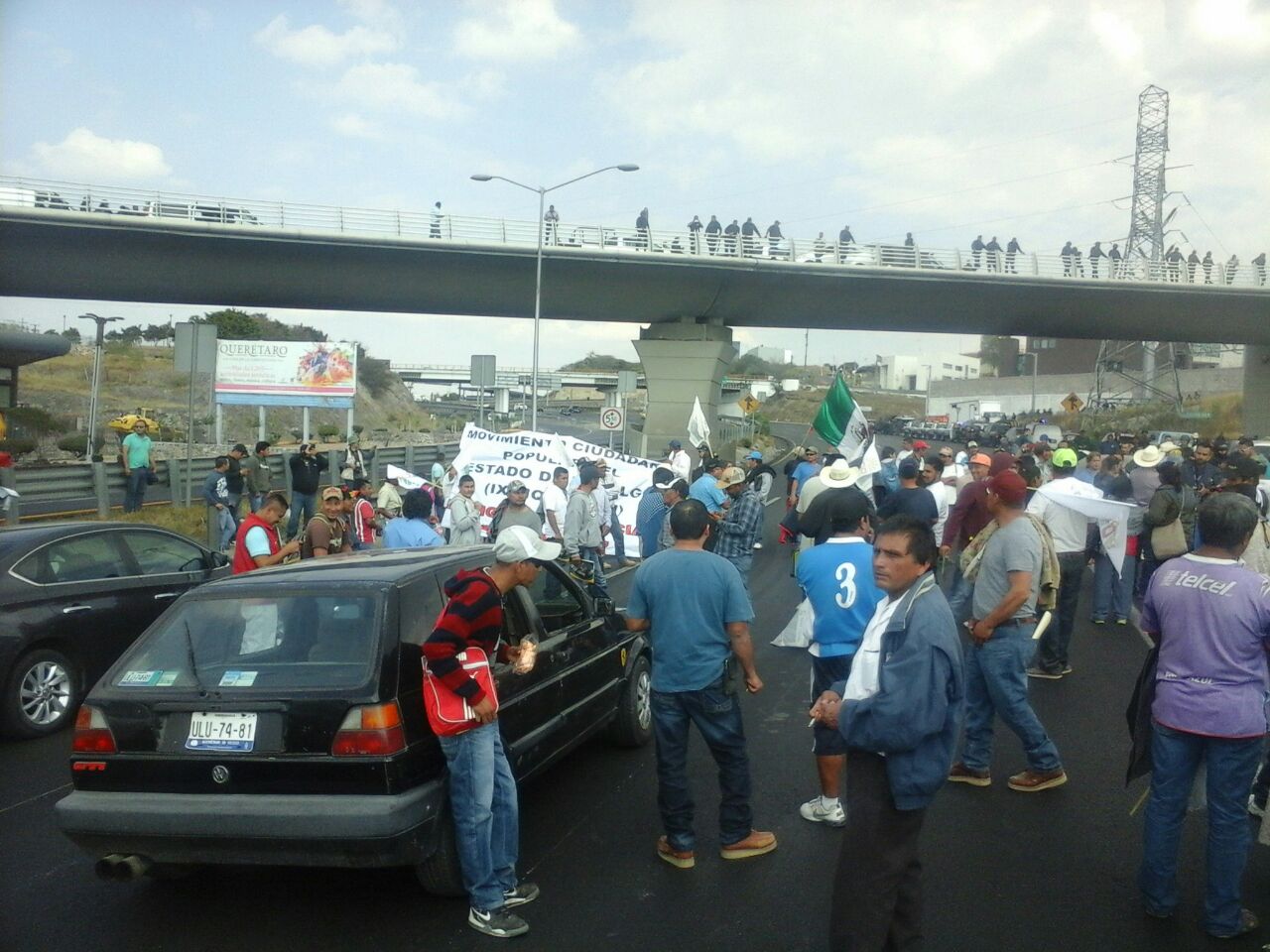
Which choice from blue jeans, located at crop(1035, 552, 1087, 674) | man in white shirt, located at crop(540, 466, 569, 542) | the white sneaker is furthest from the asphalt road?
man in white shirt, located at crop(540, 466, 569, 542)

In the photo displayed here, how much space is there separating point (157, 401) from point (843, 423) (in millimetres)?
55542

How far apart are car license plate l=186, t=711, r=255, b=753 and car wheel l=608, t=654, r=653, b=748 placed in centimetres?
295

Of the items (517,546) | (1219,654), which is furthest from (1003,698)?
(517,546)

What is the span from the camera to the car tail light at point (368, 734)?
4.61 metres

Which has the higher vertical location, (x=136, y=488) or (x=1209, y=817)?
(x=1209, y=817)

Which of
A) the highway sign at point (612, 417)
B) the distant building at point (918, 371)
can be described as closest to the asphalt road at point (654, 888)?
the highway sign at point (612, 417)

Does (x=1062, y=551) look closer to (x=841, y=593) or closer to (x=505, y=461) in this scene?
(x=841, y=593)

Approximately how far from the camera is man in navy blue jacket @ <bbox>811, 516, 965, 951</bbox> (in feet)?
12.2

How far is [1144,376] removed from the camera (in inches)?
2857

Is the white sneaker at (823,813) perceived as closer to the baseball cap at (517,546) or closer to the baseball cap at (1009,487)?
the baseball cap at (1009,487)

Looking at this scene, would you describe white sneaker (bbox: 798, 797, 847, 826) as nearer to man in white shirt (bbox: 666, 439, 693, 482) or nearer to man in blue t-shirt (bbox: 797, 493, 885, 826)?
man in blue t-shirt (bbox: 797, 493, 885, 826)

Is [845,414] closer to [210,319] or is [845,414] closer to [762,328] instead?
[762,328]

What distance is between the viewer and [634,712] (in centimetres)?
733

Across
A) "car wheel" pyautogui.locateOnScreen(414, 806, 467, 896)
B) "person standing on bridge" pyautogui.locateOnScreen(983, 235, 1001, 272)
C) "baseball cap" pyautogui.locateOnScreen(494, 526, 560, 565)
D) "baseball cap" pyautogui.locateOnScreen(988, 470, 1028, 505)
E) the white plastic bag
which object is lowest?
"car wheel" pyautogui.locateOnScreen(414, 806, 467, 896)
